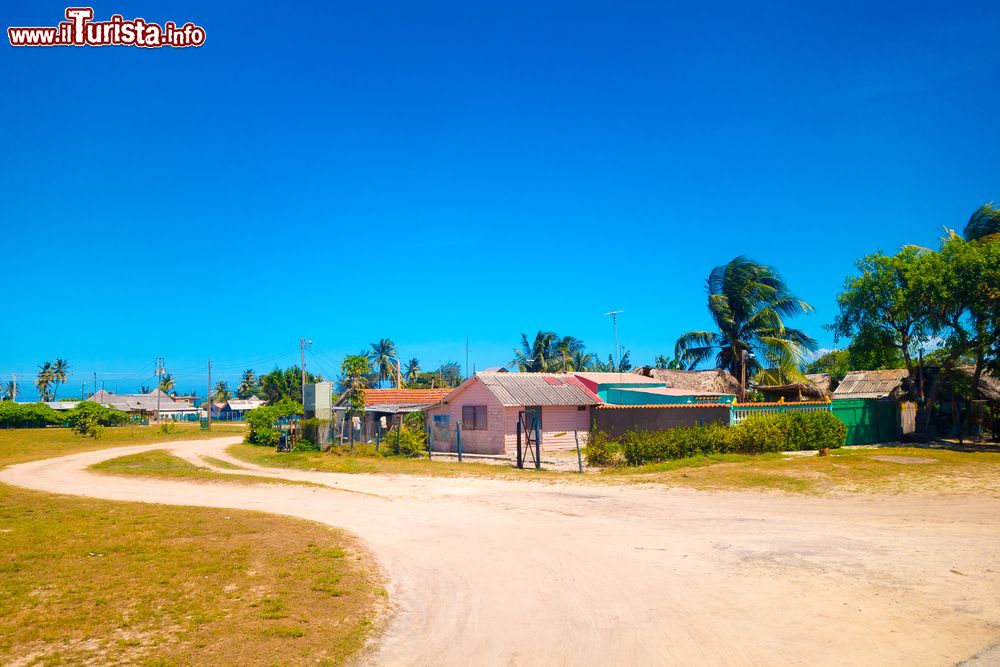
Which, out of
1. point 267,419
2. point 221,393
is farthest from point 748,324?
point 221,393

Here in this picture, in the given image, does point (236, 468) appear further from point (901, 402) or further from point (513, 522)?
point (901, 402)

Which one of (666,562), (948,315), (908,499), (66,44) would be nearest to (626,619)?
(666,562)

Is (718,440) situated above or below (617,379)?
below

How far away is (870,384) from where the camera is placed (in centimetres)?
3931

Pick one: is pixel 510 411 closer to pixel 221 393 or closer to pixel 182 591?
pixel 182 591

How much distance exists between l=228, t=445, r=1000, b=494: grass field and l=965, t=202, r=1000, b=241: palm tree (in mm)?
14224

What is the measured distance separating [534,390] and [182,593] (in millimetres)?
23347

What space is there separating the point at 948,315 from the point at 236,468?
30.5m

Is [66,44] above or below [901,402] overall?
above

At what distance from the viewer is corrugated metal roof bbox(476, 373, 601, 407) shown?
29859mm

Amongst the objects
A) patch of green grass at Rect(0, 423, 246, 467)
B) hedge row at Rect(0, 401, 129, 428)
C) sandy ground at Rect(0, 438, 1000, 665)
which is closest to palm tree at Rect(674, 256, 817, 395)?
sandy ground at Rect(0, 438, 1000, 665)

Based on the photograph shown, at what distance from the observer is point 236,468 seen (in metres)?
28.6

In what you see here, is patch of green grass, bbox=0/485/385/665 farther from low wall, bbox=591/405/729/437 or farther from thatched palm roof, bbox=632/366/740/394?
thatched palm roof, bbox=632/366/740/394

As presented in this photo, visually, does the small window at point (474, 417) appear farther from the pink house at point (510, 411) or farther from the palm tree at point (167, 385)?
the palm tree at point (167, 385)
